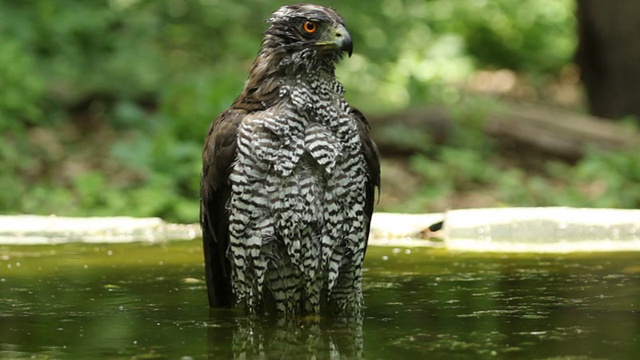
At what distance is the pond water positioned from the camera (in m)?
3.40

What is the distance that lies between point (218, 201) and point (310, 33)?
80 cm

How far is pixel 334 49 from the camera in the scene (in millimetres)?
4531

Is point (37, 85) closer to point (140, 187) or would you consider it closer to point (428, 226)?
point (140, 187)

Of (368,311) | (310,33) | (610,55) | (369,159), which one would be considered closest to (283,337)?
(368,311)

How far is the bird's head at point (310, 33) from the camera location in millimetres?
4512

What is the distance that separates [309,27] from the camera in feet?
14.9

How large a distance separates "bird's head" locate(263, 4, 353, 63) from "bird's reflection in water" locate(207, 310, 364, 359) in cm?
110

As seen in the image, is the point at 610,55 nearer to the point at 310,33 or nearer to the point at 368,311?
the point at 310,33

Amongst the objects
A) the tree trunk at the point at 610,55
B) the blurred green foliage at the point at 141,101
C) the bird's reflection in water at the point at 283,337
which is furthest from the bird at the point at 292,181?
the tree trunk at the point at 610,55

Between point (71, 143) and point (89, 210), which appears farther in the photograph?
point (71, 143)

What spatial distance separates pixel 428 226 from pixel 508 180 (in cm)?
357

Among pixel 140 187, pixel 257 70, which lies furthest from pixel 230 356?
pixel 140 187

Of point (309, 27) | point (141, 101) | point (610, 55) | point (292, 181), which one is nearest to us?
point (292, 181)

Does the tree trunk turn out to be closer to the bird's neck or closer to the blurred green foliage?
the blurred green foliage
